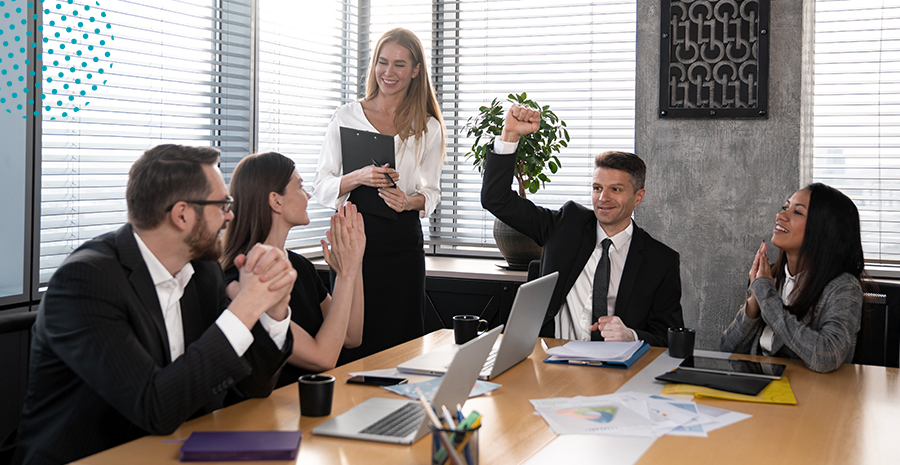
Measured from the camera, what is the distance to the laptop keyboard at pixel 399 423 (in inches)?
54.7

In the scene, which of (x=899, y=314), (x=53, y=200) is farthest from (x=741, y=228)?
(x=53, y=200)

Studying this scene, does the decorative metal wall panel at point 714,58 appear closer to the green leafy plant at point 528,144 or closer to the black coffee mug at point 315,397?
the green leafy plant at point 528,144

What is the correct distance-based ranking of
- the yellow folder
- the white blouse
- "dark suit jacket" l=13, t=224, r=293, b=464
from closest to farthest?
"dark suit jacket" l=13, t=224, r=293, b=464
the yellow folder
the white blouse

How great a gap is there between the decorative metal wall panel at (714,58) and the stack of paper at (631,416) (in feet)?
7.40

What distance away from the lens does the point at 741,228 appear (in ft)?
11.6

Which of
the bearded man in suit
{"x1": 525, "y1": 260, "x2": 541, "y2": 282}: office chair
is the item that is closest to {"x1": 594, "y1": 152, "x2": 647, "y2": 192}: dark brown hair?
the bearded man in suit

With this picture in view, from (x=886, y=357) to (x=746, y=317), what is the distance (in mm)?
1153

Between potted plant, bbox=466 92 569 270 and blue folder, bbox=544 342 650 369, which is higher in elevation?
potted plant, bbox=466 92 569 270

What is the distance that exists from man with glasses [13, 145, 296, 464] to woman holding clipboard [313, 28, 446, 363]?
136cm

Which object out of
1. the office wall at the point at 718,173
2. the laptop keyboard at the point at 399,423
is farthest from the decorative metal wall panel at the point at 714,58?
the laptop keyboard at the point at 399,423

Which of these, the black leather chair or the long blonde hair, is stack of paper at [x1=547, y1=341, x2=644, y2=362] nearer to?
the long blonde hair

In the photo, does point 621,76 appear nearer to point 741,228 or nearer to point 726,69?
point 726,69

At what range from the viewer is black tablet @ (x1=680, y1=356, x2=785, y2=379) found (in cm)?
188

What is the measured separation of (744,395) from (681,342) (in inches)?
15.7
